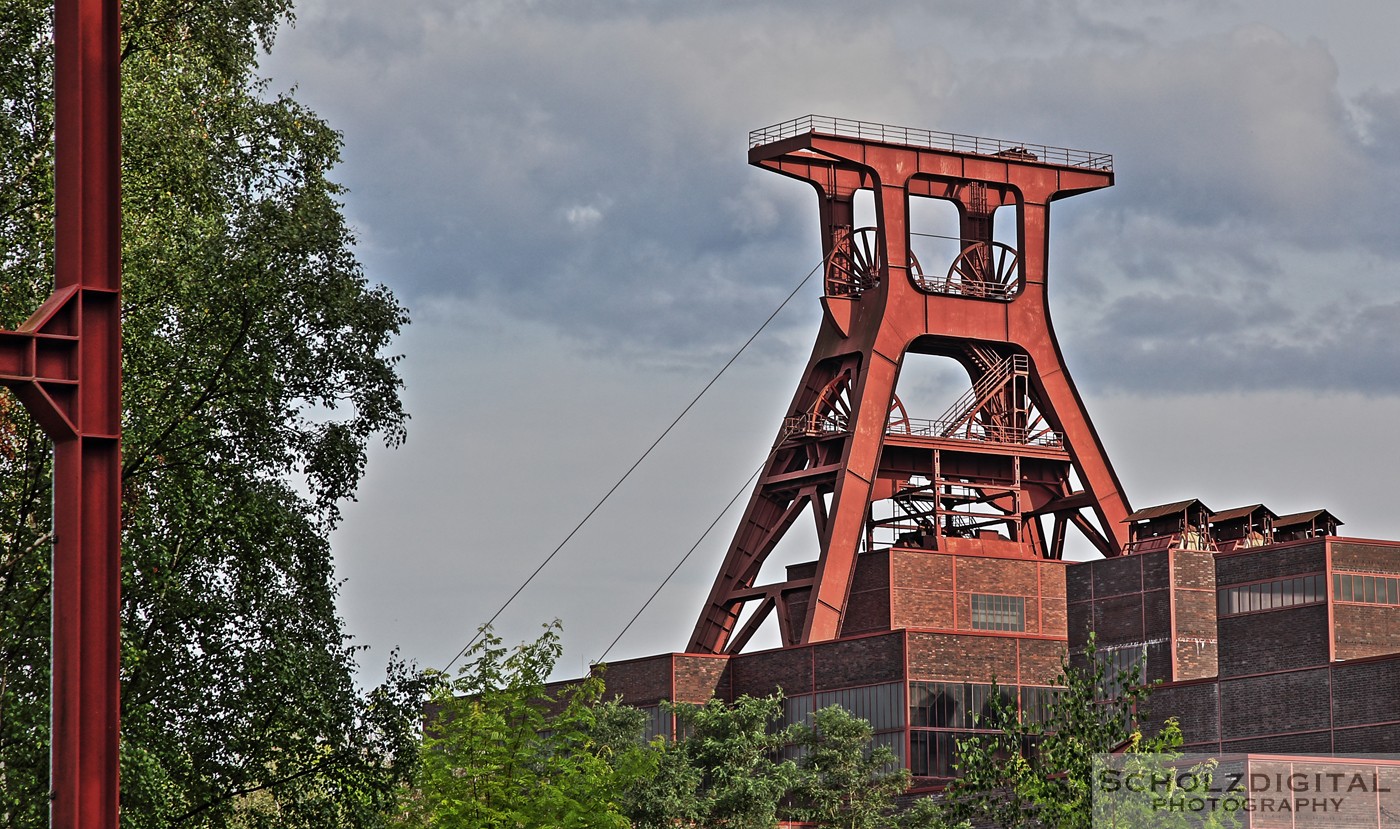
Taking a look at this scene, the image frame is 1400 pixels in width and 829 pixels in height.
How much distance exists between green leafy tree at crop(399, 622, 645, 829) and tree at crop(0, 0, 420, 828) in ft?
29.4

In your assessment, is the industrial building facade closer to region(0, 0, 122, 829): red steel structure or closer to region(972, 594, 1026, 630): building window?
region(972, 594, 1026, 630): building window

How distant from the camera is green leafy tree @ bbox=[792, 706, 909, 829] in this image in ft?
180

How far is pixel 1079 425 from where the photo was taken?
69.6 metres

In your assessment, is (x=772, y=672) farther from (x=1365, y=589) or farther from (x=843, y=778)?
(x=1365, y=589)

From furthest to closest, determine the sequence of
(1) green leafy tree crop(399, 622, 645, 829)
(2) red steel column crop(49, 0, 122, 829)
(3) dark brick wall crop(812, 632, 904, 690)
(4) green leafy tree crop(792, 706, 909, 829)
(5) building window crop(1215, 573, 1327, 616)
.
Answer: (3) dark brick wall crop(812, 632, 904, 690) → (5) building window crop(1215, 573, 1327, 616) → (4) green leafy tree crop(792, 706, 909, 829) → (1) green leafy tree crop(399, 622, 645, 829) → (2) red steel column crop(49, 0, 122, 829)

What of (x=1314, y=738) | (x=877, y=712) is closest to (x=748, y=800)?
(x=877, y=712)

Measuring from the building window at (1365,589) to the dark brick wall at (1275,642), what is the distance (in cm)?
88

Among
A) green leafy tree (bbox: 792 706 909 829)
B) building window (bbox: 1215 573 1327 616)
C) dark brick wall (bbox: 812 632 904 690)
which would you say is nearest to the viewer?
green leafy tree (bbox: 792 706 909 829)

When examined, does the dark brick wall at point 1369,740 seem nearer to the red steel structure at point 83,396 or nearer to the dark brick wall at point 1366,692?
the dark brick wall at point 1366,692

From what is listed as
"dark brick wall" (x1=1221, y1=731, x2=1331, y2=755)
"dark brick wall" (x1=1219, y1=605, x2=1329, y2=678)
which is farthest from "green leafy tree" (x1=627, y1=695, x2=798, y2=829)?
"dark brick wall" (x1=1219, y1=605, x2=1329, y2=678)

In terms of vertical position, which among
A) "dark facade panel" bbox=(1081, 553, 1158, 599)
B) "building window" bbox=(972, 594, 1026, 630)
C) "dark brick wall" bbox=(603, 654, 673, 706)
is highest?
"dark facade panel" bbox=(1081, 553, 1158, 599)

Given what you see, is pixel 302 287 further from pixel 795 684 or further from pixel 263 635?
pixel 795 684

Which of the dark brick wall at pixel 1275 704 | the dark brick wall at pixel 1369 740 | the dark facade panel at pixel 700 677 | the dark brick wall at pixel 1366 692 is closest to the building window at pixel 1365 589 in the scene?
the dark brick wall at pixel 1275 704

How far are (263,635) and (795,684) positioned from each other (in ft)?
149
